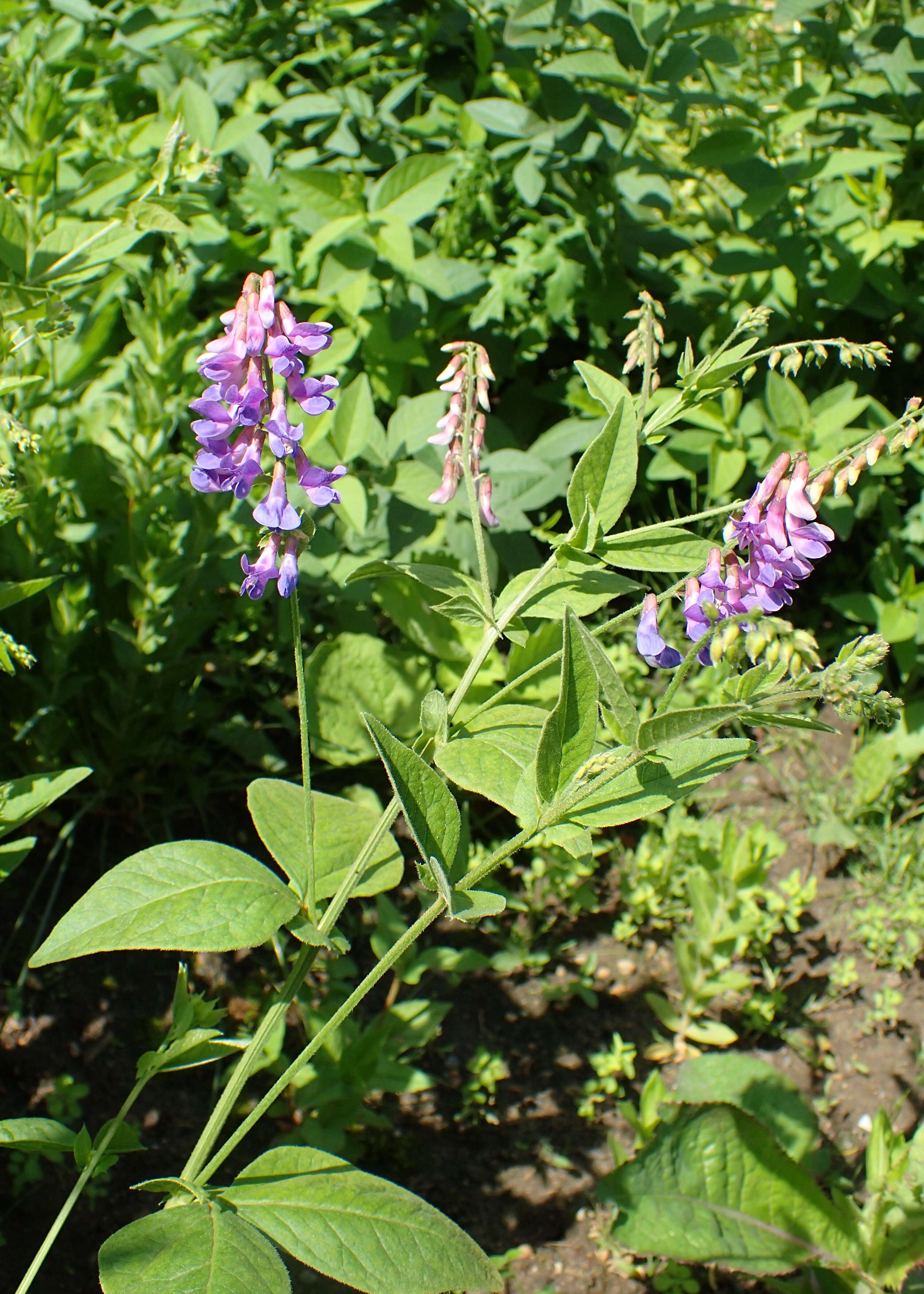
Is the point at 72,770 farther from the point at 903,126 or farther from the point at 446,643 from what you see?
the point at 903,126

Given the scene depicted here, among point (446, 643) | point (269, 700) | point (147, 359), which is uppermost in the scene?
point (147, 359)

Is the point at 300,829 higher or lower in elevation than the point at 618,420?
lower

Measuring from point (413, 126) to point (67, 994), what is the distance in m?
2.36

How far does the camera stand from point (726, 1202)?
2.10 metres

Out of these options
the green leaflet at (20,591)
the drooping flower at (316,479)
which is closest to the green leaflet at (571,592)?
the drooping flower at (316,479)

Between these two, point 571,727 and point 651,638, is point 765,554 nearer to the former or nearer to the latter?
point 651,638

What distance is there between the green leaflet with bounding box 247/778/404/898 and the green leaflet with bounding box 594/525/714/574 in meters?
0.57

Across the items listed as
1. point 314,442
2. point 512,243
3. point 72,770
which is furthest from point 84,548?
point 512,243

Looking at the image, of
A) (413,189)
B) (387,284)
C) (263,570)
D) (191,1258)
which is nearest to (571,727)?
(263,570)

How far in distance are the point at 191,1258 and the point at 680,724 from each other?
882 mm

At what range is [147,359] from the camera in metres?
2.45

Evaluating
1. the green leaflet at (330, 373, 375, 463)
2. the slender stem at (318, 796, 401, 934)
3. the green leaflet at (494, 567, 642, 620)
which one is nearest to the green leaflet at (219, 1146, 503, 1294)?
the slender stem at (318, 796, 401, 934)

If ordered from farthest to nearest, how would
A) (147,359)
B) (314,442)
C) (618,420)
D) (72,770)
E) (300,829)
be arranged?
(147,359) → (314,442) → (300,829) → (72,770) → (618,420)

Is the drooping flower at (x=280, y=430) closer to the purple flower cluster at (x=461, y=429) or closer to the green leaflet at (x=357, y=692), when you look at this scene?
the purple flower cluster at (x=461, y=429)
